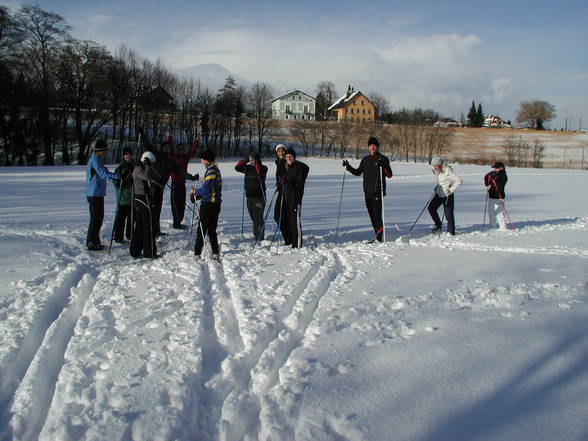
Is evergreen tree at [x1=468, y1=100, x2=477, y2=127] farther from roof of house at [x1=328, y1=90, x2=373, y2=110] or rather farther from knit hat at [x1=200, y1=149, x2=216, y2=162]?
knit hat at [x1=200, y1=149, x2=216, y2=162]

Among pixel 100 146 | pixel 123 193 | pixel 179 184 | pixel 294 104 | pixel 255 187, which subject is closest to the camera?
pixel 100 146

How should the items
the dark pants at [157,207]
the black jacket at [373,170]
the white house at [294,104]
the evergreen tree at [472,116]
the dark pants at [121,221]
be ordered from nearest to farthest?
the dark pants at [121,221], the dark pants at [157,207], the black jacket at [373,170], the white house at [294,104], the evergreen tree at [472,116]

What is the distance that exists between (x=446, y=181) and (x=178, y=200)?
5594 mm

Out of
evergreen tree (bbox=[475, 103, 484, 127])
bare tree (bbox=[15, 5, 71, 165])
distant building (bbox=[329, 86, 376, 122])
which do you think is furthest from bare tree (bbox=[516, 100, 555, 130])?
bare tree (bbox=[15, 5, 71, 165])

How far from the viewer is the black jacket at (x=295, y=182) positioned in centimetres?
768

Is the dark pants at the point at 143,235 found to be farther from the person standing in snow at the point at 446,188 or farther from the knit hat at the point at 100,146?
the person standing in snow at the point at 446,188

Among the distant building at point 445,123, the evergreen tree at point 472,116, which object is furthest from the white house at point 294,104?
the evergreen tree at point 472,116

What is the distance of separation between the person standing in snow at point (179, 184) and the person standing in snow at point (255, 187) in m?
1.16

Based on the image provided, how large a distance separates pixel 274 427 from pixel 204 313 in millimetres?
2048

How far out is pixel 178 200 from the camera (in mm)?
9219

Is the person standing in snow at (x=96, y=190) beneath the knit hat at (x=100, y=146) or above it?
beneath

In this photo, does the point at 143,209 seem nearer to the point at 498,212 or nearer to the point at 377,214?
the point at 377,214

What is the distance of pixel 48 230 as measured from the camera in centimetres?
896

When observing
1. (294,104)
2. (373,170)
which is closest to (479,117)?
(294,104)
